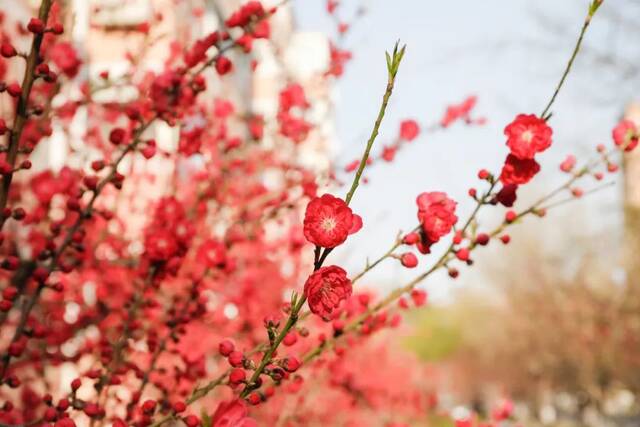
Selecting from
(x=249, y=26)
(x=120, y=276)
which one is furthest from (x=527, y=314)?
(x=249, y=26)

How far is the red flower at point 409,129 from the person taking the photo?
3.56 metres

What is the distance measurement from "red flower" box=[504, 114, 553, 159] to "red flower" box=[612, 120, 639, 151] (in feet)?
1.75

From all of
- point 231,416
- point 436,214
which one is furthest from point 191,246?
point 231,416

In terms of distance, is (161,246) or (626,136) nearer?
(626,136)

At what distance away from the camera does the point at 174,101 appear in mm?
2688

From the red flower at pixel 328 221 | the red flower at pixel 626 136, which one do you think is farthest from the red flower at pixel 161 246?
the red flower at pixel 626 136

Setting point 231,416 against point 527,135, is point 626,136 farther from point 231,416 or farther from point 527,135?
point 231,416

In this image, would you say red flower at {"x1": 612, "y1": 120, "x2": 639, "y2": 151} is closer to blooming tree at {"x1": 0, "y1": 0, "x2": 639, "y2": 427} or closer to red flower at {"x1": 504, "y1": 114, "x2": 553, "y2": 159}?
blooming tree at {"x1": 0, "y1": 0, "x2": 639, "y2": 427}

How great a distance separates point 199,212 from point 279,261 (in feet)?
10.7

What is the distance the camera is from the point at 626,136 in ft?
7.17

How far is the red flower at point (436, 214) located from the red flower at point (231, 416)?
27.6 inches

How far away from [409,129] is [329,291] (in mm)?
2297

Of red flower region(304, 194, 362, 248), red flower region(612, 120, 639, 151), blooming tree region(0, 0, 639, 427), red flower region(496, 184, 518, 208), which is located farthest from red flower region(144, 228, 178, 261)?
red flower region(612, 120, 639, 151)

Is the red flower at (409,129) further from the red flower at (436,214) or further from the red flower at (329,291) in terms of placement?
the red flower at (329,291)
